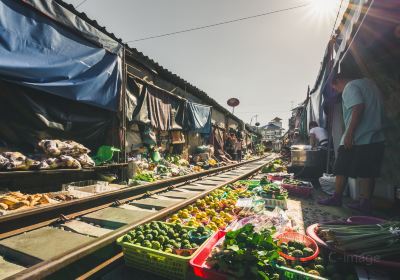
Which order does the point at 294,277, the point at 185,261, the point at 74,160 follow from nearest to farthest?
1. the point at 294,277
2. the point at 185,261
3. the point at 74,160

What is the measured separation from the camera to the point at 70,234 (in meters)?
2.93

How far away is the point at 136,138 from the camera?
31.2 feet

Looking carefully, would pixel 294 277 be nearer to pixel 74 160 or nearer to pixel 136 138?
pixel 74 160

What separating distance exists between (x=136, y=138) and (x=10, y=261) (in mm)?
7416

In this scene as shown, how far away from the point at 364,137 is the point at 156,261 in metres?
3.82

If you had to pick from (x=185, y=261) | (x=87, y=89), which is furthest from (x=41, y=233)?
(x=87, y=89)

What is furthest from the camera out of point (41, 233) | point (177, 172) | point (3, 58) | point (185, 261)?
point (177, 172)

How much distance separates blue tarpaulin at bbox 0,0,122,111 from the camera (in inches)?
182

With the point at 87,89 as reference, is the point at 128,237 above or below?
below

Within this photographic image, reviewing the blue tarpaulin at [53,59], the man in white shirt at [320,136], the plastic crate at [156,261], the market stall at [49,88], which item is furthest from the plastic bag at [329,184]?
the blue tarpaulin at [53,59]

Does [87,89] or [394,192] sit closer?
[394,192]

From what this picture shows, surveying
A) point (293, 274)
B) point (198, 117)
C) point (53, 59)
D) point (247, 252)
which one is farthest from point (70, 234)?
point (198, 117)

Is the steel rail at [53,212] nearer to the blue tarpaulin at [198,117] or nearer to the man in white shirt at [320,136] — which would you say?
the man in white shirt at [320,136]

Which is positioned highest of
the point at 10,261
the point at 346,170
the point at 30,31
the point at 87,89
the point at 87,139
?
the point at 30,31
